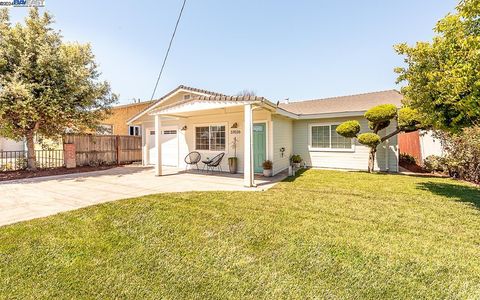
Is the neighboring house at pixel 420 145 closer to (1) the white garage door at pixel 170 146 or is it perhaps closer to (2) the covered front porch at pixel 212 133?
(2) the covered front porch at pixel 212 133

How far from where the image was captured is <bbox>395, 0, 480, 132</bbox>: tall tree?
4.51 meters

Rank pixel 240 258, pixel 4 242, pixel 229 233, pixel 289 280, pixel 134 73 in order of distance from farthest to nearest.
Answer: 1. pixel 134 73
2. pixel 229 233
3. pixel 4 242
4. pixel 240 258
5. pixel 289 280

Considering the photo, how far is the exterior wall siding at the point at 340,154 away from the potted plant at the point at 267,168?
368cm

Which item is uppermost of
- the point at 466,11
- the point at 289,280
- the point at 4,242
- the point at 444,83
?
the point at 466,11

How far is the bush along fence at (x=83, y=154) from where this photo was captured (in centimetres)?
1184

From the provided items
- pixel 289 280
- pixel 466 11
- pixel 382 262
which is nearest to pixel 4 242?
pixel 289 280

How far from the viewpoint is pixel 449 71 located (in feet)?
15.7

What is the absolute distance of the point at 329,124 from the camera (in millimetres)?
11375

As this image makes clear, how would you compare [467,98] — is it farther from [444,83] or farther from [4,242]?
[4,242]

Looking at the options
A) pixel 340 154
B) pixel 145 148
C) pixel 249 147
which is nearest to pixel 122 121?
pixel 145 148

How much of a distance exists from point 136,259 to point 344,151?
1046 cm

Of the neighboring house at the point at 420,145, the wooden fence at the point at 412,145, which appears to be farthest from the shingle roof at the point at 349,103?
the wooden fence at the point at 412,145

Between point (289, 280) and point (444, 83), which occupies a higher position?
point (444, 83)

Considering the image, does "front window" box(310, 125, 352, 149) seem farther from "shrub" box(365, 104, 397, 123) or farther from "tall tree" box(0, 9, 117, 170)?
"tall tree" box(0, 9, 117, 170)
